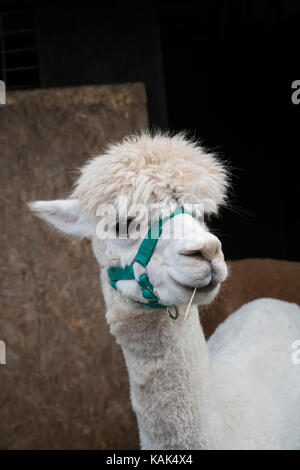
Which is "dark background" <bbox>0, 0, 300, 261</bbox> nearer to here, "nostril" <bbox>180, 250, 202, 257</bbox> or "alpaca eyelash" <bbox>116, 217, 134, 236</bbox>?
"alpaca eyelash" <bbox>116, 217, 134, 236</bbox>

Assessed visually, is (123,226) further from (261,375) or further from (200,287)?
(261,375)

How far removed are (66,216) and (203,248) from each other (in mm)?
836

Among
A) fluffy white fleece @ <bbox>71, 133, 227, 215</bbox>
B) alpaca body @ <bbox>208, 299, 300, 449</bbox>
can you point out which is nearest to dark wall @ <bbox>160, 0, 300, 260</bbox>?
alpaca body @ <bbox>208, 299, 300, 449</bbox>

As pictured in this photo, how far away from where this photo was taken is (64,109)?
11.7ft

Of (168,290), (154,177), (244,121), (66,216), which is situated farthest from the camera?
(244,121)

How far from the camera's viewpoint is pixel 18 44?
715 centimetres

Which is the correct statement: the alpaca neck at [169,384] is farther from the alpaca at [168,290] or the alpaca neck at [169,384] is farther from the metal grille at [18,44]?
the metal grille at [18,44]

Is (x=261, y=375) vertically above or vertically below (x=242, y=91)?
below

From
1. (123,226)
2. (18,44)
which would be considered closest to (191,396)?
(123,226)

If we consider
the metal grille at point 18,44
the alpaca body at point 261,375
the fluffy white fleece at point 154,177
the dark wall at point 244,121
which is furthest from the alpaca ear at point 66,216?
the dark wall at point 244,121

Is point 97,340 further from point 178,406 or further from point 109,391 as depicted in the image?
point 178,406

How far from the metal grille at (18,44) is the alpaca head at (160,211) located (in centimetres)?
252

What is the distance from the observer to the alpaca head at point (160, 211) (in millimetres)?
1586

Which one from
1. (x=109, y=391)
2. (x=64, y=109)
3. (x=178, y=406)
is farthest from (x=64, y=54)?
(x=178, y=406)
